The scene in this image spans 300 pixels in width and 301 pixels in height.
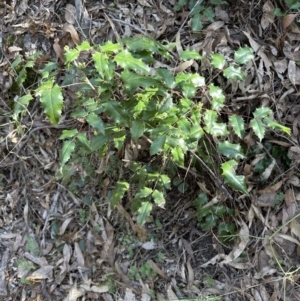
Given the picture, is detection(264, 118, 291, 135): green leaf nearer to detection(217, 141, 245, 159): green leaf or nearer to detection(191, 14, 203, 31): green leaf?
detection(217, 141, 245, 159): green leaf

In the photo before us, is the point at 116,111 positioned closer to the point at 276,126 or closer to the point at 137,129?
the point at 137,129

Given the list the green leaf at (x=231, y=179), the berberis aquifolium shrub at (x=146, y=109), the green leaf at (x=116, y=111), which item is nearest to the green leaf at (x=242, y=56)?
the berberis aquifolium shrub at (x=146, y=109)

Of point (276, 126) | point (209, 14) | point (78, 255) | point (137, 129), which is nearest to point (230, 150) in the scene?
point (276, 126)

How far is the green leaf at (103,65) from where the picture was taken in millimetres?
1848

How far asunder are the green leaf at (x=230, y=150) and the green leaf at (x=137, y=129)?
1.29 feet

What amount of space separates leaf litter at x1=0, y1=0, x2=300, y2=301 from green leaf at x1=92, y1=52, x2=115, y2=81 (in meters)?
0.61

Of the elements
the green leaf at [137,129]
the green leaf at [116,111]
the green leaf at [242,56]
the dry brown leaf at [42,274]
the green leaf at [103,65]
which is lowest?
the dry brown leaf at [42,274]

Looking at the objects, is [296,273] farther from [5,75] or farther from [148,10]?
[5,75]

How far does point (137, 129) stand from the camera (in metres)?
1.99

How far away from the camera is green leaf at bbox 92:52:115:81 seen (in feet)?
6.06

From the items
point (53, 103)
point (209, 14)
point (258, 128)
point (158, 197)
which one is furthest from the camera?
point (209, 14)

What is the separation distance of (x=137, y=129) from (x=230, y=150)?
0.45 metres

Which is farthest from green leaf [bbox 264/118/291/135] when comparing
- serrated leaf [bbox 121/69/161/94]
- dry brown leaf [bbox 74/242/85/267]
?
dry brown leaf [bbox 74/242/85/267]

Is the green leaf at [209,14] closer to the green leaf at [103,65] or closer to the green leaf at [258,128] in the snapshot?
the green leaf at [258,128]
